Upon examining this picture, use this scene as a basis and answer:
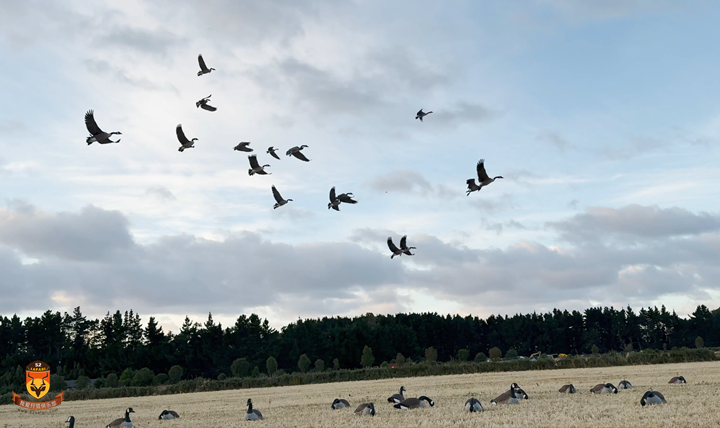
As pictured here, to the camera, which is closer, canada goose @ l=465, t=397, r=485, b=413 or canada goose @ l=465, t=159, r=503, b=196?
canada goose @ l=465, t=397, r=485, b=413

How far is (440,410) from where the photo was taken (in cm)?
2355

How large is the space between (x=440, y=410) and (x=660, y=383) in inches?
564

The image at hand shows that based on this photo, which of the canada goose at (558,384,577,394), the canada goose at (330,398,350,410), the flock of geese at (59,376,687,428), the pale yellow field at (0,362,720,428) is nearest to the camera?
the pale yellow field at (0,362,720,428)

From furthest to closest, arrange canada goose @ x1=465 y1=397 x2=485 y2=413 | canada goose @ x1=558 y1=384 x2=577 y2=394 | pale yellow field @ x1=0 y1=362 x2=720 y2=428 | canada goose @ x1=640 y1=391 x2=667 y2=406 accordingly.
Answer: canada goose @ x1=558 y1=384 x2=577 y2=394 < canada goose @ x1=465 y1=397 x2=485 y2=413 < canada goose @ x1=640 y1=391 x2=667 y2=406 < pale yellow field @ x1=0 y1=362 x2=720 y2=428

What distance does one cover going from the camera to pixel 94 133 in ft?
80.5

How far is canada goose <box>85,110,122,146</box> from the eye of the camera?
24234 millimetres

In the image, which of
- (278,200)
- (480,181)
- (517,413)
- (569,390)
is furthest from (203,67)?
(569,390)

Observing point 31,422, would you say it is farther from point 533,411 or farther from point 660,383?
point 660,383

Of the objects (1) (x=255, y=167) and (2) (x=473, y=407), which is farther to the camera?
(1) (x=255, y=167)

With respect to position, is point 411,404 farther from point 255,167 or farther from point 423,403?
point 255,167

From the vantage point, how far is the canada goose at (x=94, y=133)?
24.2m

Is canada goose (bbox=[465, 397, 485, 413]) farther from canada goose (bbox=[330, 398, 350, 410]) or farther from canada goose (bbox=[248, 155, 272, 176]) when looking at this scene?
canada goose (bbox=[248, 155, 272, 176])

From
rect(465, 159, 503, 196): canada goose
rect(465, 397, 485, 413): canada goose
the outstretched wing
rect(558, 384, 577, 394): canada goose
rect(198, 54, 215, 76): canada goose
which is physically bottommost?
rect(558, 384, 577, 394): canada goose

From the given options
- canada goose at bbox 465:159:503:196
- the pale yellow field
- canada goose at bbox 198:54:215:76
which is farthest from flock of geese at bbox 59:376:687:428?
canada goose at bbox 198:54:215:76
